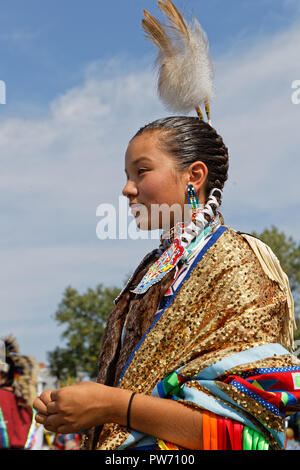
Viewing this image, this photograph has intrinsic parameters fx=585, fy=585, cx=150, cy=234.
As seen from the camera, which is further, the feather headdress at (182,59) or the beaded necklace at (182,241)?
the feather headdress at (182,59)

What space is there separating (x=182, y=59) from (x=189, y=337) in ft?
4.98

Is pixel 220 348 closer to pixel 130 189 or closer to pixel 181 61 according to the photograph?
pixel 130 189

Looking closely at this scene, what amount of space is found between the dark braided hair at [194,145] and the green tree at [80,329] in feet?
108

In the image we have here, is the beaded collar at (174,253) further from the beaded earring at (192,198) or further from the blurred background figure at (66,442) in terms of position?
the blurred background figure at (66,442)

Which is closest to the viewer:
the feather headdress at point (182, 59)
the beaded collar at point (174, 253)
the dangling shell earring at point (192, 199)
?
the beaded collar at point (174, 253)

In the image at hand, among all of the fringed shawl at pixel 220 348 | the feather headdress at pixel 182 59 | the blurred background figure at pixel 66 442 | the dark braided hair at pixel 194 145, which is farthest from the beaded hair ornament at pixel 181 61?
the blurred background figure at pixel 66 442

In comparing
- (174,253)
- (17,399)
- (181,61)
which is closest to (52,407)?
(174,253)

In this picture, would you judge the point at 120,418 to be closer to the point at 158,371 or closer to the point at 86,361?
the point at 158,371

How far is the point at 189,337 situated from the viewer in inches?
87.0

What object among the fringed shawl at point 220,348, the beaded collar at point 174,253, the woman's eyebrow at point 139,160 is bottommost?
the fringed shawl at point 220,348

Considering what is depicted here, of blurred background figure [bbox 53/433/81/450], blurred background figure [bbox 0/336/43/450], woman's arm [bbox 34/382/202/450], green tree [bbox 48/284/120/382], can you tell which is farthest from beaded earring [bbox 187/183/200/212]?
green tree [bbox 48/284/120/382]

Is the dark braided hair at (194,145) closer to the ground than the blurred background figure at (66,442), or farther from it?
farther from it

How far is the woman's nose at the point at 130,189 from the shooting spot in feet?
8.48
